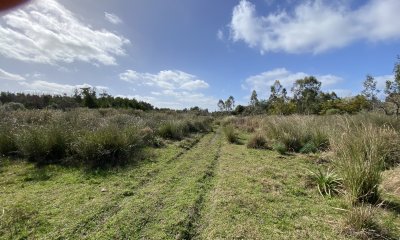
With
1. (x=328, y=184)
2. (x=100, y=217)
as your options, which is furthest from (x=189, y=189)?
(x=328, y=184)

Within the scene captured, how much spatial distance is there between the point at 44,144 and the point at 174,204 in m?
4.44

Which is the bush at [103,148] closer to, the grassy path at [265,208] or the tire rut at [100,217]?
the tire rut at [100,217]

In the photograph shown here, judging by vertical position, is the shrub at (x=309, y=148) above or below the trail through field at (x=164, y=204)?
above

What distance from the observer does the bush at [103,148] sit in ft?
21.6

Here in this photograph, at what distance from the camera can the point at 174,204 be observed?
4.04 metres

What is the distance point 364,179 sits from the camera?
3.77 meters

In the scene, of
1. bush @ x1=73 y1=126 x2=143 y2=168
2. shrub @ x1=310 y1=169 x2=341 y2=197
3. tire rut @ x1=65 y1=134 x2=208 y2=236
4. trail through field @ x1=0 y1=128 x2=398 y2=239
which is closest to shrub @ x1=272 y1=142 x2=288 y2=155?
trail through field @ x1=0 y1=128 x2=398 y2=239

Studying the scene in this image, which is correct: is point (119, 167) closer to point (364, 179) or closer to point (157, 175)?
point (157, 175)

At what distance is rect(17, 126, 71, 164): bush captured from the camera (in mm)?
6660

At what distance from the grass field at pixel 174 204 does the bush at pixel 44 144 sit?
307mm

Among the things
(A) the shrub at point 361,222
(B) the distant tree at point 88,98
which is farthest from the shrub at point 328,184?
(B) the distant tree at point 88,98

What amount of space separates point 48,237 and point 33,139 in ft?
14.9

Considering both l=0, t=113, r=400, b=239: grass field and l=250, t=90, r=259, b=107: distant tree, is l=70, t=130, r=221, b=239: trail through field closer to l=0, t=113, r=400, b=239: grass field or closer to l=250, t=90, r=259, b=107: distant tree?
l=0, t=113, r=400, b=239: grass field

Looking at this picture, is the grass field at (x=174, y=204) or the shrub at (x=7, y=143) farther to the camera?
the shrub at (x=7, y=143)
